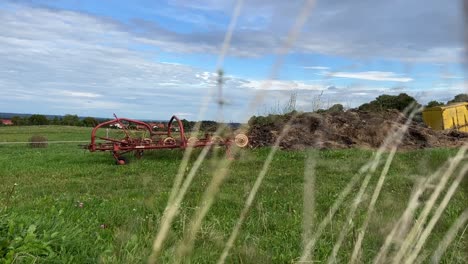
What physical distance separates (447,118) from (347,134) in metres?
3.84

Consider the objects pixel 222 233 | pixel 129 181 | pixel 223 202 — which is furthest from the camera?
pixel 129 181

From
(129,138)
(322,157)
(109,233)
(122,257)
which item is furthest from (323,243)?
(129,138)

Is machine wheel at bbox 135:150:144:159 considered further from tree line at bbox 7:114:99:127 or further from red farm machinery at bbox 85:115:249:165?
tree line at bbox 7:114:99:127

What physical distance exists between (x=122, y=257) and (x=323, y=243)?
1.39m

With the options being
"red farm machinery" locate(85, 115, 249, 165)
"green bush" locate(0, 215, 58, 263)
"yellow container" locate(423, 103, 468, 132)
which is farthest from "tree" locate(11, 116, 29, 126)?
"green bush" locate(0, 215, 58, 263)

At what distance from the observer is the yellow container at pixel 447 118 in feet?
44.3

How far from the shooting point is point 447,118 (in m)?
13.8

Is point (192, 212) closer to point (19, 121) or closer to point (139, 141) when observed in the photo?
point (139, 141)

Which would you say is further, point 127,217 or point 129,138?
point 129,138

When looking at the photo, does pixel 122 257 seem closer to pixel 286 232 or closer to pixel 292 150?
pixel 286 232

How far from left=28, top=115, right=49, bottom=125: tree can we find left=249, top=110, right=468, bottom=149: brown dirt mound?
39633 mm

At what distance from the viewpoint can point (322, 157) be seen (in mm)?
9688

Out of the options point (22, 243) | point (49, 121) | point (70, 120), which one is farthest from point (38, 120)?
point (22, 243)

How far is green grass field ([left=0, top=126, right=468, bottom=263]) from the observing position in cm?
277
